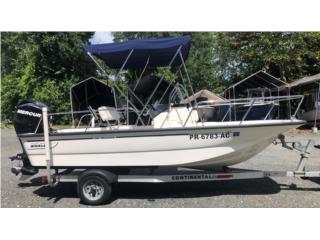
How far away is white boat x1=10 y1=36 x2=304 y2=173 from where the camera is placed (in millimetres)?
6141

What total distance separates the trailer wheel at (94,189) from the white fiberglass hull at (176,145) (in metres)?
0.27

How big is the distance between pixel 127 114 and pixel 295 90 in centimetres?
1859

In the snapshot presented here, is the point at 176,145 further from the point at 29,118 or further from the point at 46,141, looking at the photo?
the point at 29,118

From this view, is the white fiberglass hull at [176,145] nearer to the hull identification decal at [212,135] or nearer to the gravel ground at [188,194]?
the hull identification decal at [212,135]

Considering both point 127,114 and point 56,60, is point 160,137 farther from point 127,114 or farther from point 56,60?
point 56,60

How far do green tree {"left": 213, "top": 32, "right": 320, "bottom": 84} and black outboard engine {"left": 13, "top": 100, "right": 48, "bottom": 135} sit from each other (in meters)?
15.9

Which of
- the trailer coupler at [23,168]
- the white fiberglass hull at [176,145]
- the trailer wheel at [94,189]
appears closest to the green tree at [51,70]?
the trailer coupler at [23,168]

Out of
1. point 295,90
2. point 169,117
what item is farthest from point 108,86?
point 295,90

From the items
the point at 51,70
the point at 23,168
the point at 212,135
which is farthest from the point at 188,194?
the point at 51,70

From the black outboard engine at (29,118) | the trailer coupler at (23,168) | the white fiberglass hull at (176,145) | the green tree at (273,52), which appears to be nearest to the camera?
the white fiberglass hull at (176,145)

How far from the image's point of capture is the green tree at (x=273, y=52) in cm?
1986

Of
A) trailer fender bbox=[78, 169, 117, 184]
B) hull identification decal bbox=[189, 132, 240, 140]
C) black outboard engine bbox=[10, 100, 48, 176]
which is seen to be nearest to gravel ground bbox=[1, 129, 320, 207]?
trailer fender bbox=[78, 169, 117, 184]

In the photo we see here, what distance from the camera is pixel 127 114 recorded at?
6.82 metres

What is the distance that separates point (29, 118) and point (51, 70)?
→ 66.6ft
